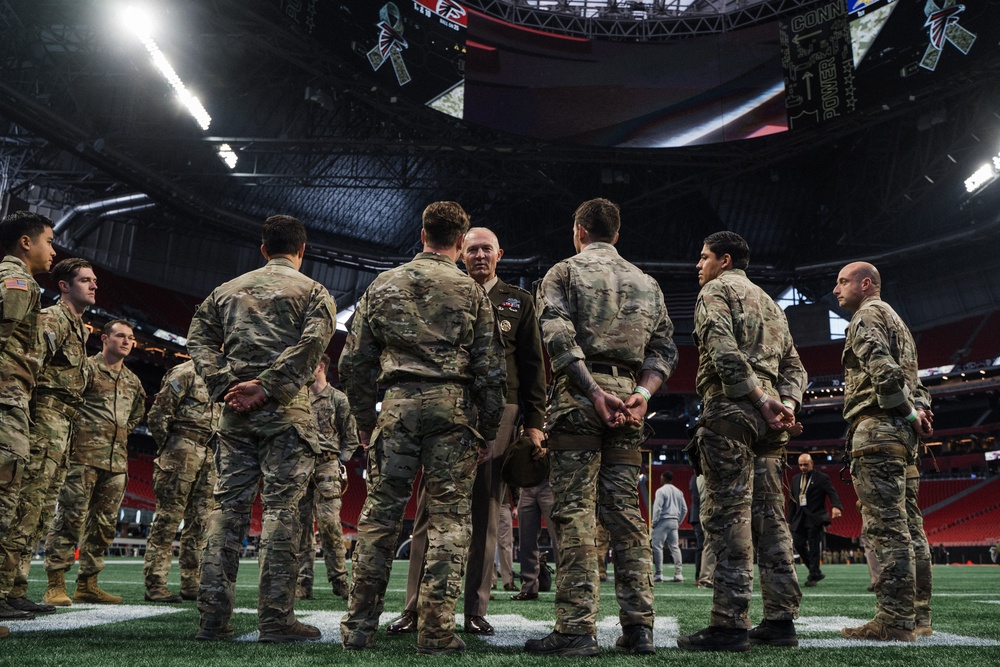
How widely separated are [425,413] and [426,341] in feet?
1.08

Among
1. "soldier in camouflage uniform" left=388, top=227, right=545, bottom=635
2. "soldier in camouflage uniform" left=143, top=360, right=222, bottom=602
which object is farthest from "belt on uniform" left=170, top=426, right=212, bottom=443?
"soldier in camouflage uniform" left=388, top=227, right=545, bottom=635

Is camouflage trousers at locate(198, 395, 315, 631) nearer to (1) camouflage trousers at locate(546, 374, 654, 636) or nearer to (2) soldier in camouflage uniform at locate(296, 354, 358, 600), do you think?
(1) camouflage trousers at locate(546, 374, 654, 636)

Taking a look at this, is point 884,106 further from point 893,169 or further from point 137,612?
point 137,612

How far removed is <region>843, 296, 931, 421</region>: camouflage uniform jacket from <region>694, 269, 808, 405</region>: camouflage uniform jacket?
0.36m

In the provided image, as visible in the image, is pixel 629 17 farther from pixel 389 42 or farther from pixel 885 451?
pixel 885 451

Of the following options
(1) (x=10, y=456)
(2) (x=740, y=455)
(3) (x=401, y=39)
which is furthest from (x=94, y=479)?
(3) (x=401, y=39)

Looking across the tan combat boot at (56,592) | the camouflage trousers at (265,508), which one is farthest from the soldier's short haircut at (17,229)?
the tan combat boot at (56,592)

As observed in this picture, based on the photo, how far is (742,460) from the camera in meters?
3.69

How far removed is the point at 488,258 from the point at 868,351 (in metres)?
2.20

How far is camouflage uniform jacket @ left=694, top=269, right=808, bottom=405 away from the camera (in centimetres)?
373

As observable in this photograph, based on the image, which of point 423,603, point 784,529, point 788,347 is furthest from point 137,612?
point 788,347

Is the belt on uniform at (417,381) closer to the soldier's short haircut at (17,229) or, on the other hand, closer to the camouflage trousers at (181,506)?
the soldier's short haircut at (17,229)

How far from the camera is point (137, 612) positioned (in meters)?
4.79

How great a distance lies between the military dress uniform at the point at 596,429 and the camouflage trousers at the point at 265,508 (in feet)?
4.10
